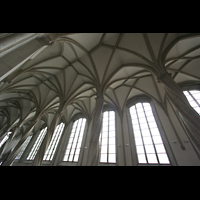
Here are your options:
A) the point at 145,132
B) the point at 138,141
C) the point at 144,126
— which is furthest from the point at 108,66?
the point at 138,141

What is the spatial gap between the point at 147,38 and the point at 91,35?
4.55 m

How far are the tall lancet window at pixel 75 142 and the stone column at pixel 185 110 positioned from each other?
36.4ft

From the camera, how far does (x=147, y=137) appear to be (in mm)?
9469

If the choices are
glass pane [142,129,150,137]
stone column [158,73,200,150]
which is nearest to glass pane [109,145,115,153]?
glass pane [142,129,150,137]

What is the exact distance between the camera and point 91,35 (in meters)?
8.21

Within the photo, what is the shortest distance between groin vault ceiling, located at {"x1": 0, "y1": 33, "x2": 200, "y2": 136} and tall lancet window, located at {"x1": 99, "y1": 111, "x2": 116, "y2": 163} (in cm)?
193

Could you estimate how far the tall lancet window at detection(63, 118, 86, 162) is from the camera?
1186cm

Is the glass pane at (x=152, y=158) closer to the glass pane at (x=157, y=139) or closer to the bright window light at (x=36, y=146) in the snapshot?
the glass pane at (x=157, y=139)

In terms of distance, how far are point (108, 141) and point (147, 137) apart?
4.02 m

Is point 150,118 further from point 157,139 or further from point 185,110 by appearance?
point 185,110

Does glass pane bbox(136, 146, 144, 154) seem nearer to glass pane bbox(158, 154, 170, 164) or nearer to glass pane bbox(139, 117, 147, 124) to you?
glass pane bbox(158, 154, 170, 164)
